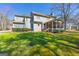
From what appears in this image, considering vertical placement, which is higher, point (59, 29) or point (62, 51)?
point (59, 29)

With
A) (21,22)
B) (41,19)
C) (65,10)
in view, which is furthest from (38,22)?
(65,10)

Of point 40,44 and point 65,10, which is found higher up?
point 65,10

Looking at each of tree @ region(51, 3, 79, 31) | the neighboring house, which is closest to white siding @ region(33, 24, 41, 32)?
the neighboring house

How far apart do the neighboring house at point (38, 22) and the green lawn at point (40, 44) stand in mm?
55

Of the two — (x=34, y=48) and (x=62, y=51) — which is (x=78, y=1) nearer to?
(x=62, y=51)

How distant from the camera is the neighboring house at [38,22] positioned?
1.54 m

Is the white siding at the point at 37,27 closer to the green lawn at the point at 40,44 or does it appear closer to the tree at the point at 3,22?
the green lawn at the point at 40,44

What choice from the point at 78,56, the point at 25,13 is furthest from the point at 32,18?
the point at 78,56

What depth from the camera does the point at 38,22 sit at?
5.14 feet

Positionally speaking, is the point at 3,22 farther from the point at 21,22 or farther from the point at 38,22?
the point at 38,22

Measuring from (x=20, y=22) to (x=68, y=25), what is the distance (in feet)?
1.42

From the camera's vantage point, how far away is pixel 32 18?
5.14ft

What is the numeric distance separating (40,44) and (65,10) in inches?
15.0

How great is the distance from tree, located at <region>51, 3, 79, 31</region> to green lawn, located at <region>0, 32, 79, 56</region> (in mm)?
156
